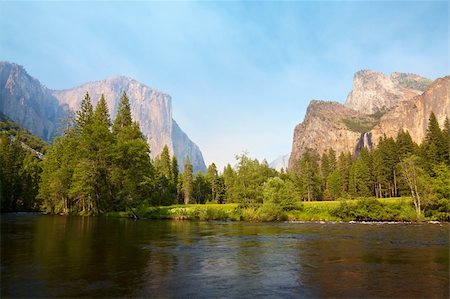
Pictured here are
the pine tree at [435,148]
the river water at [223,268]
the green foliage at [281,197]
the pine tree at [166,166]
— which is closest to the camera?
the river water at [223,268]

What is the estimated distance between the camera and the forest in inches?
2255

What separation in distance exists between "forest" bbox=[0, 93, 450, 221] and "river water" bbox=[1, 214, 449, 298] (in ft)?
96.8

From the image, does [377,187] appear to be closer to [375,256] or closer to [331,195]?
[331,195]

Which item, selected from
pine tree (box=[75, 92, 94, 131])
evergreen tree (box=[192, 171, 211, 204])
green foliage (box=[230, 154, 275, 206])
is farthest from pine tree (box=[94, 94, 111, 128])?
evergreen tree (box=[192, 171, 211, 204])

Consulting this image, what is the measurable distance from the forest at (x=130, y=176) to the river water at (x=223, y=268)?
29512mm

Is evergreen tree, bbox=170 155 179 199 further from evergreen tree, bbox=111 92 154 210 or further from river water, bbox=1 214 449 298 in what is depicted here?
river water, bbox=1 214 449 298

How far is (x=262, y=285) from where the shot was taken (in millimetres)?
14742

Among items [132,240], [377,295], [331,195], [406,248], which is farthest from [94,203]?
[331,195]

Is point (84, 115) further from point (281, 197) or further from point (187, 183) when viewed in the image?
point (281, 197)

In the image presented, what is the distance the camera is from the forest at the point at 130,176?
188 ft

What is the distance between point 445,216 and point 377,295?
45.6 metres

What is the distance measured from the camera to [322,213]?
5519 centimetres

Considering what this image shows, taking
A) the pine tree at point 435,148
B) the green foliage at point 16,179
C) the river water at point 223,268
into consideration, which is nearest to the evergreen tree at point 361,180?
the pine tree at point 435,148

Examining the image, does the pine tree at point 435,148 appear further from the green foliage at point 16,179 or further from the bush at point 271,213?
the green foliage at point 16,179
